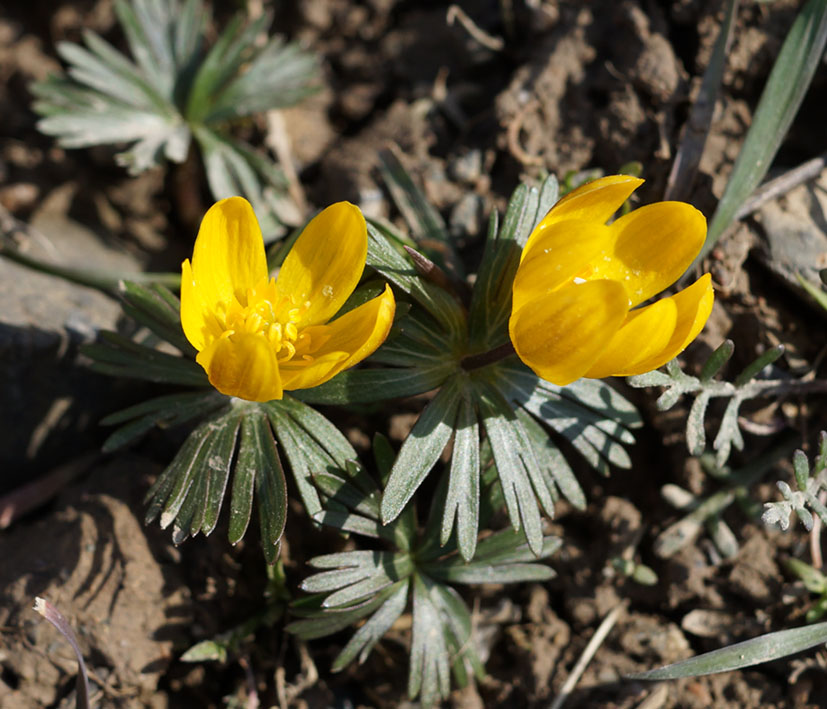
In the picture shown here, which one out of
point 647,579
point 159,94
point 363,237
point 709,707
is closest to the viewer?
point 363,237

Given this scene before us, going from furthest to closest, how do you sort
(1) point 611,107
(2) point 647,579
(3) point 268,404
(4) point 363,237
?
(1) point 611,107, (2) point 647,579, (3) point 268,404, (4) point 363,237

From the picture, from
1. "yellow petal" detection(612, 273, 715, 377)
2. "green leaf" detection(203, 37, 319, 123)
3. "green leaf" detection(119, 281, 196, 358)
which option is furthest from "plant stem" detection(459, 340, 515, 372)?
"green leaf" detection(203, 37, 319, 123)

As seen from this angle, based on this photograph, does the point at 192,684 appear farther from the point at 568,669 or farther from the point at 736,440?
the point at 736,440

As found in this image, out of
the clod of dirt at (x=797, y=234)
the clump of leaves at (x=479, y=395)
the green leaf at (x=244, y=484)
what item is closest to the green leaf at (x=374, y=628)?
the clump of leaves at (x=479, y=395)

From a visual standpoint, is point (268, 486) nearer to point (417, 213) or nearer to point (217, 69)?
point (417, 213)

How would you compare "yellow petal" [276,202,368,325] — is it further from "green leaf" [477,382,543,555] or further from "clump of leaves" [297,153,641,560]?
"green leaf" [477,382,543,555]

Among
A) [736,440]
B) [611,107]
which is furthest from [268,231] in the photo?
[736,440]

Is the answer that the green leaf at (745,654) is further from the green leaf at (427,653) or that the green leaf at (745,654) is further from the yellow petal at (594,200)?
the yellow petal at (594,200)

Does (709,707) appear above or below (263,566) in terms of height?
below

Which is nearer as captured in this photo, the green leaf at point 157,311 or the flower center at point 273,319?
the flower center at point 273,319
